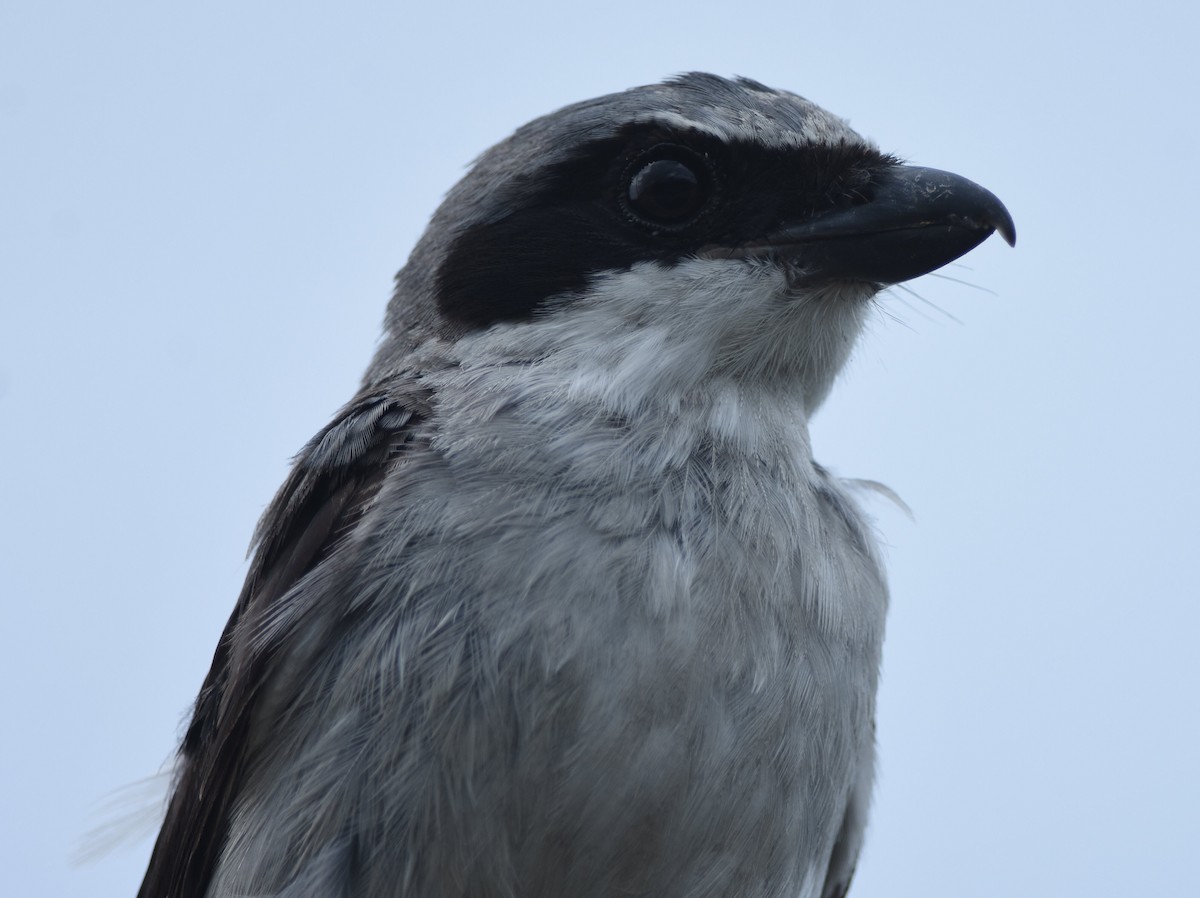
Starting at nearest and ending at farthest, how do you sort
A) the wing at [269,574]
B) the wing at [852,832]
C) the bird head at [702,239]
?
the wing at [269,574]
the bird head at [702,239]
the wing at [852,832]

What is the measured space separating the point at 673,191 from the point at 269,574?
1367mm

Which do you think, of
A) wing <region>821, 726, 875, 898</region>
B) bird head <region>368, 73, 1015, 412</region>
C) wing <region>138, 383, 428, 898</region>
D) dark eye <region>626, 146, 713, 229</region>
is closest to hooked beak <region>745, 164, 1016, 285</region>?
bird head <region>368, 73, 1015, 412</region>

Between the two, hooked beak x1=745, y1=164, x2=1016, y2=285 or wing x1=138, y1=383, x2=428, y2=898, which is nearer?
wing x1=138, y1=383, x2=428, y2=898

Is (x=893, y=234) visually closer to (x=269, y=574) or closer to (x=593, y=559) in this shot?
(x=593, y=559)

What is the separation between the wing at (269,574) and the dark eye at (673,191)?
726 millimetres

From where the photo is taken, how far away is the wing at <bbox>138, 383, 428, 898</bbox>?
9.92ft

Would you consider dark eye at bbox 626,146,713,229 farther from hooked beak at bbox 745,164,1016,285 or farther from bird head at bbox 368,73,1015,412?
hooked beak at bbox 745,164,1016,285

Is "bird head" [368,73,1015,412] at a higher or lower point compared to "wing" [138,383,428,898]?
higher

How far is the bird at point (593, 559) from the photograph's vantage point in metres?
2.66

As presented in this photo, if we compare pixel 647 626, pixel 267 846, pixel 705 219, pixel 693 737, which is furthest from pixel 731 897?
pixel 705 219

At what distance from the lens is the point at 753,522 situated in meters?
2.96

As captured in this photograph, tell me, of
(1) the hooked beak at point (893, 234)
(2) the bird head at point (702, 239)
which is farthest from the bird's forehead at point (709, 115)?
(1) the hooked beak at point (893, 234)

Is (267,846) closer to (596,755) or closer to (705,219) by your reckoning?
(596,755)

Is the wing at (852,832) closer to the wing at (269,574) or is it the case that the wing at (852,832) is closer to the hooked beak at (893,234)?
the hooked beak at (893,234)
